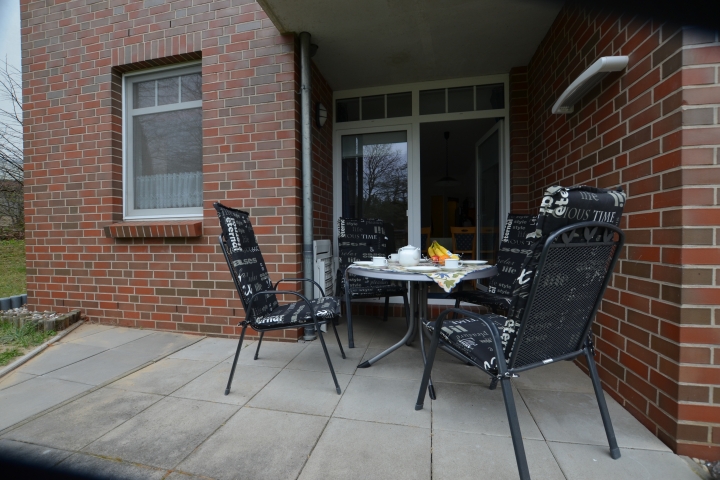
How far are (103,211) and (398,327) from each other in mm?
3105

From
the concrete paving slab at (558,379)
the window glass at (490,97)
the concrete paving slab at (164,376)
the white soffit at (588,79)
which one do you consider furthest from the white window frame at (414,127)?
the concrete paving slab at (164,376)

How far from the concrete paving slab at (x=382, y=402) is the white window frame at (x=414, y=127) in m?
1.91

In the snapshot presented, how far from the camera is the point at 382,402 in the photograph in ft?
5.82

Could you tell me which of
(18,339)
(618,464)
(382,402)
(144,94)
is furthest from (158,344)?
(618,464)

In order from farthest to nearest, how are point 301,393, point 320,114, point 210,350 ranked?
point 320,114
point 210,350
point 301,393

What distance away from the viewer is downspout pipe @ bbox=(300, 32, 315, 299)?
2812 mm

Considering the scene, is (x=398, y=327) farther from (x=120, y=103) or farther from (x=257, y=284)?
(x=120, y=103)

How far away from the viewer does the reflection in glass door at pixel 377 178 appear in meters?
3.73

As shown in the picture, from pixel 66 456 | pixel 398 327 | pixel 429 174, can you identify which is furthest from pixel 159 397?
pixel 429 174

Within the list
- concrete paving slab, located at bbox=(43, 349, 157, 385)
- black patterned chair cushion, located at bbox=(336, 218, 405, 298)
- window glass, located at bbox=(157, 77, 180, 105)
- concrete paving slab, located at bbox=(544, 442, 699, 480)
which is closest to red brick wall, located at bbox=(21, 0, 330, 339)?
window glass, located at bbox=(157, 77, 180, 105)

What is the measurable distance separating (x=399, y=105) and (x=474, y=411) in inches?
123

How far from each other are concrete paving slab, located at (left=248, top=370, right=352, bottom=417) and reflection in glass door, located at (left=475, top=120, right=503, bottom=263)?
242 centimetres

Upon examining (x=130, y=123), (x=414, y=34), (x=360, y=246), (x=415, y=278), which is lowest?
(x=415, y=278)

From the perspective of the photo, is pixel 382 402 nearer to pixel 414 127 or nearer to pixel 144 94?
pixel 414 127
